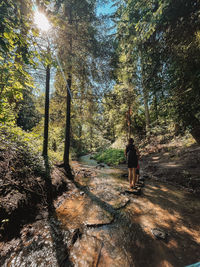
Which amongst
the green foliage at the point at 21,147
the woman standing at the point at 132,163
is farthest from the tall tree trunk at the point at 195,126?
the green foliage at the point at 21,147

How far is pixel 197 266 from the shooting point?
1.47 metres

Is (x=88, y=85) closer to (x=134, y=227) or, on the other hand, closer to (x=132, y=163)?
(x=132, y=163)

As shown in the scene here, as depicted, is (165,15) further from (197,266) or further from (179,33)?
(197,266)

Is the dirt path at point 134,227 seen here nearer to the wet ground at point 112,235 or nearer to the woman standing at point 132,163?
the wet ground at point 112,235

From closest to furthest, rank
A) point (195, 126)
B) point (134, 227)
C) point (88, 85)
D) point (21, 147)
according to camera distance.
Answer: point (134, 227), point (21, 147), point (195, 126), point (88, 85)

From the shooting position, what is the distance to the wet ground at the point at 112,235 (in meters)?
2.21

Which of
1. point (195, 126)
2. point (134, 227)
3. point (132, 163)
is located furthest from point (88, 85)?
point (134, 227)

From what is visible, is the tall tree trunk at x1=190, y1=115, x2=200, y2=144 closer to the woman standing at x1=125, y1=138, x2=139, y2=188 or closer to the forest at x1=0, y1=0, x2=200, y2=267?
the forest at x1=0, y1=0, x2=200, y2=267

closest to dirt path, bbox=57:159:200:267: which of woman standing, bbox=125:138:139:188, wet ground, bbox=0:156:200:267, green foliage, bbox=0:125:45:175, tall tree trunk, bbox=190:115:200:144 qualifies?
wet ground, bbox=0:156:200:267

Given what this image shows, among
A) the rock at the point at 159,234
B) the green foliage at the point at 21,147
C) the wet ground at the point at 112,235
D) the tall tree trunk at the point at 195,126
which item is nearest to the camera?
the wet ground at the point at 112,235

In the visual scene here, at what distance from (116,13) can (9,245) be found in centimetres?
1107

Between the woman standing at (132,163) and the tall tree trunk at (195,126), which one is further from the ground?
the tall tree trunk at (195,126)

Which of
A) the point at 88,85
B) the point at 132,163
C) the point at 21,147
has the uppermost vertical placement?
the point at 88,85

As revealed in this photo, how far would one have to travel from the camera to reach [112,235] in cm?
286
